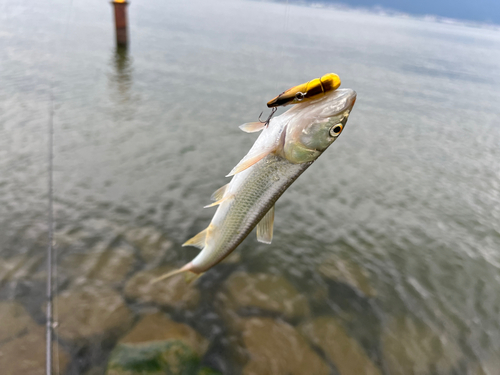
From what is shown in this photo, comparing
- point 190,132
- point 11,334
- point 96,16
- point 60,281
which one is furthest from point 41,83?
point 96,16

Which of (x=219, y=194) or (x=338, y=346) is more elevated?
(x=219, y=194)

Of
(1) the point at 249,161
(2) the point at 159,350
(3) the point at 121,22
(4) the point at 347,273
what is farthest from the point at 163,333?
(3) the point at 121,22

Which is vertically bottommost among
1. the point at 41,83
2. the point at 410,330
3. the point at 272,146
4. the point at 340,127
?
the point at 410,330

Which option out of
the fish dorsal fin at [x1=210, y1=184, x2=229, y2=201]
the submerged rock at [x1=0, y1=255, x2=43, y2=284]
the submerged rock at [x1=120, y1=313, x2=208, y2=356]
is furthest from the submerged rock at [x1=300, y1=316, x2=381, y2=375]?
the submerged rock at [x1=0, y1=255, x2=43, y2=284]

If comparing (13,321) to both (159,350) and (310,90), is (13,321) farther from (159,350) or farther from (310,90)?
(310,90)

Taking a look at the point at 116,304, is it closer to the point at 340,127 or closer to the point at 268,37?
the point at 340,127

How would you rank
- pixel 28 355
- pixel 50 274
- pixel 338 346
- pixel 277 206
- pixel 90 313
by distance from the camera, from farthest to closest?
pixel 277 206
pixel 50 274
pixel 338 346
pixel 90 313
pixel 28 355

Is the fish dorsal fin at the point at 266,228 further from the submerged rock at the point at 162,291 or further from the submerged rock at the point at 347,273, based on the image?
the submerged rock at the point at 347,273

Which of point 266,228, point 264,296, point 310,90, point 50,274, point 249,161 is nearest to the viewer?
point 310,90

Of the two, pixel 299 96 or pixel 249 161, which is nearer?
pixel 299 96
